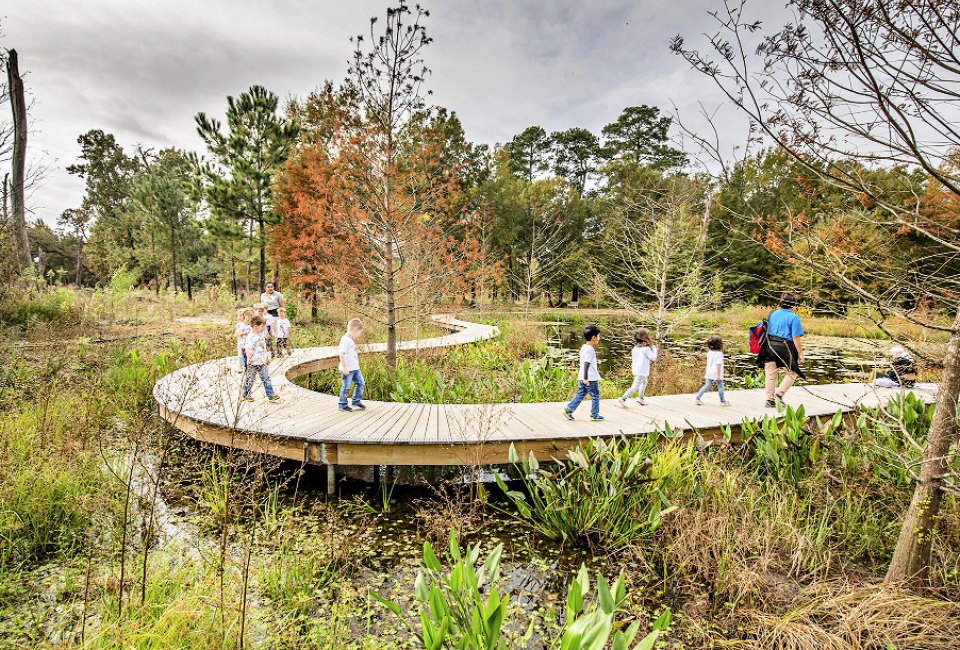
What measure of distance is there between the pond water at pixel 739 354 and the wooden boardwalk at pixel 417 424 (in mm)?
3610

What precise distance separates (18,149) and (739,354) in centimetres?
2433

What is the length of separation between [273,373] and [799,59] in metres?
7.88

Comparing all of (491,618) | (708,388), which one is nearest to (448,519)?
(491,618)

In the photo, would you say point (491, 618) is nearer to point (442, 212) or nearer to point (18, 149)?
point (442, 212)

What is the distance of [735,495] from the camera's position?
3.69 metres

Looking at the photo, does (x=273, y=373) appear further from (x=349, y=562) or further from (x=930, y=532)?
(x=930, y=532)

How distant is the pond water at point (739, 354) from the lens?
1055cm

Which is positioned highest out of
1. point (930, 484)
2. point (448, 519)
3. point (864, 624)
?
point (930, 484)

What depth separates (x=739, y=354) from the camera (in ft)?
44.8

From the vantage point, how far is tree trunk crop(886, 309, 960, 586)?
83.8 inches

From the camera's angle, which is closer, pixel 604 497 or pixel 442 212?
pixel 604 497

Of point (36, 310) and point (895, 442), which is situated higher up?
point (36, 310)

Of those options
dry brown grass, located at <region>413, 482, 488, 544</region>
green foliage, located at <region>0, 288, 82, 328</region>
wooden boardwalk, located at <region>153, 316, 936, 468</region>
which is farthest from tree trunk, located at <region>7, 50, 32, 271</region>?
dry brown grass, located at <region>413, 482, 488, 544</region>

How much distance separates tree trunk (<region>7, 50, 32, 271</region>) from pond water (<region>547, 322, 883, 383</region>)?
1652 cm
